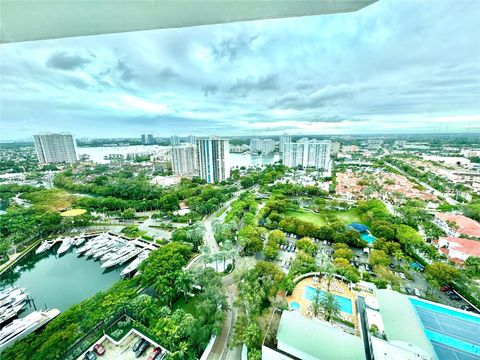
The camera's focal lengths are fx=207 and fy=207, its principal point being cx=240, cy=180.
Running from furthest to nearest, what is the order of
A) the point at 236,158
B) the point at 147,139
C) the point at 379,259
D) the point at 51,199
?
the point at 147,139
the point at 236,158
the point at 51,199
the point at 379,259

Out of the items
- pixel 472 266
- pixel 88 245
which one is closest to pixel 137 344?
pixel 88 245

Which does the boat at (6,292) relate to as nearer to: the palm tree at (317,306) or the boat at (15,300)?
the boat at (15,300)

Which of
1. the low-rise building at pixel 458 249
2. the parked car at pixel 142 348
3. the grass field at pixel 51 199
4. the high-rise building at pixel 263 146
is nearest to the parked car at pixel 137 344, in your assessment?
the parked car at pixel 142 348

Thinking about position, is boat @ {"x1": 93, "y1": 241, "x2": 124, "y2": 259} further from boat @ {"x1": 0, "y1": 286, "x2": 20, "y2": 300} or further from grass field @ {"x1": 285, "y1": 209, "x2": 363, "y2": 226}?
grass field @ {"x1": 285, "y1": 209, "x2": 363, "y2": 226}

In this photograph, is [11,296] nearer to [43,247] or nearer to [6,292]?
[6,292]

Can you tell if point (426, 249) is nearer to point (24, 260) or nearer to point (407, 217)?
point (407, 217)

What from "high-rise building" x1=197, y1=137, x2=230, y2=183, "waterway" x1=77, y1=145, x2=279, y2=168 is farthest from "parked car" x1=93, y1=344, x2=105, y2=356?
"waterway" x1=77, y1=145, x2=279, y2=168
